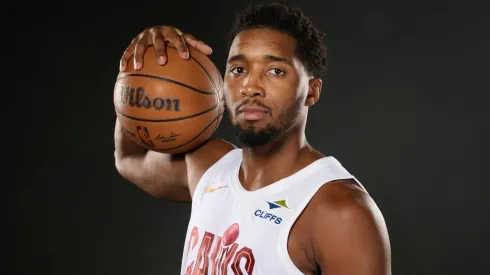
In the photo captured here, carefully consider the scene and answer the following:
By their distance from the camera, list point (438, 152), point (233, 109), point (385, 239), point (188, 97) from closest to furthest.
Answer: point (385, 239), point (233, 109), point (188, 97), point (438, 152)

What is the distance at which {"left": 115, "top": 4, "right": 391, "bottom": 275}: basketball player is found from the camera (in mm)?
2031

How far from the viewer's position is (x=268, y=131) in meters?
2.22

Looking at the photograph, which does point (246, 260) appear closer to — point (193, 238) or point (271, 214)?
point (271, 214)

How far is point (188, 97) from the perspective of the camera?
2.41m

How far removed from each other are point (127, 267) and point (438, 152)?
228 centimetres

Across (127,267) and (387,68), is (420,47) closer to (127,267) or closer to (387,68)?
(387,68)

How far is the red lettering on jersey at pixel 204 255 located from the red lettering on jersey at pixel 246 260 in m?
0.17

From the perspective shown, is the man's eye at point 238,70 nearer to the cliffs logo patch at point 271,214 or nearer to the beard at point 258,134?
the beard at point 258,134

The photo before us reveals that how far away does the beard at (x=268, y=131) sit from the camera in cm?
221

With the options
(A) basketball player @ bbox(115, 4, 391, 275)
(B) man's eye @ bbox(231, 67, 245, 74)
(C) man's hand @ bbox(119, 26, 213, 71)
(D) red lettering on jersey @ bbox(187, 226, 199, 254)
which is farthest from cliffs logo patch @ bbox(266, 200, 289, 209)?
(C) man's hand @ bbox(119, 26, 213, 71)

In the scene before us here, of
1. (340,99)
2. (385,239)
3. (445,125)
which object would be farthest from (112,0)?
(385,239)

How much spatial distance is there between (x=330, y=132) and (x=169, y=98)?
2325mm

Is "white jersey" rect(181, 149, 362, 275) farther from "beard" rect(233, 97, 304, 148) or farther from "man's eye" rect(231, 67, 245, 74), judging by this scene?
"man's eye" rect(231, 67, 245, 74)
